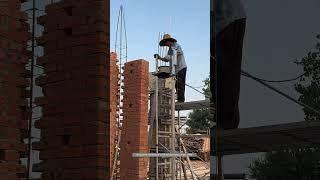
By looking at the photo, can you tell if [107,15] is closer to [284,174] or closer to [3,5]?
[3,5]

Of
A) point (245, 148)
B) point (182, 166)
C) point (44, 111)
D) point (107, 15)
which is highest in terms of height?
point (107, 15)

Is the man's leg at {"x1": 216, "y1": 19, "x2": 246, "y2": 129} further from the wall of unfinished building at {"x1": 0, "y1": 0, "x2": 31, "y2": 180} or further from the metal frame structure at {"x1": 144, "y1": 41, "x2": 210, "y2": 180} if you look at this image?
the wall of unfinished building at {"x1": 0, "y1": 0, "x2": 31, "y2": 180}

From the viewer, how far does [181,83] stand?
6.42 ft

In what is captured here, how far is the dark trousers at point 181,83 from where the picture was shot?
75.3 inches

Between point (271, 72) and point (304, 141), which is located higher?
point (271, 72)

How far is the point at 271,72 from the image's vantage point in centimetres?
129

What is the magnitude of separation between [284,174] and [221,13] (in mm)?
531

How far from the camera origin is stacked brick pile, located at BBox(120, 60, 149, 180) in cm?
277

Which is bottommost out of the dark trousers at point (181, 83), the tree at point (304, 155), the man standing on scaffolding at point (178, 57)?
the tree at point (304, 155)

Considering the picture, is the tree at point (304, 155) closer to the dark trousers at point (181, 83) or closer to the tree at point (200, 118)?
the tree at point (200, 118)

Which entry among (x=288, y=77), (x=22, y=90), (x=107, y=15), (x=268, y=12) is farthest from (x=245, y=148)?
(x=22, y=90)

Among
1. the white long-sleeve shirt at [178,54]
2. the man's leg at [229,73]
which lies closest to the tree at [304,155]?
the man's leg at [229,73]

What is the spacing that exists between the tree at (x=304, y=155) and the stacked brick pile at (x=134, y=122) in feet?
4.60

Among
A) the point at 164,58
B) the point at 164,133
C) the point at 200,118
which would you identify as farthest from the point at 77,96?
the point at 200,118
